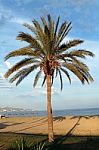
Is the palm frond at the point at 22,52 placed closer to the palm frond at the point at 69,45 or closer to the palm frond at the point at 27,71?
the palm frond at the point at 27,71

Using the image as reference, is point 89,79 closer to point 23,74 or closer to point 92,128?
point 23,74

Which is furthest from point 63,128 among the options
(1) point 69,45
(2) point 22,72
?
(1) point 69,45

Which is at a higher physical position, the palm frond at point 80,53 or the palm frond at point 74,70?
the palm frond at point 80,53

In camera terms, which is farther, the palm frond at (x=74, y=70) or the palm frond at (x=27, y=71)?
the palm frond at (x=27, y=71)

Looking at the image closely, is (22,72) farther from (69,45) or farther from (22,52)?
(69,45)

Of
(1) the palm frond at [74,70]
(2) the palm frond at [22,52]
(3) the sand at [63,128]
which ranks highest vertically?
(2) the palm frond at [22,52]

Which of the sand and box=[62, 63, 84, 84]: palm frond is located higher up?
box=[62, 63, 84, 84]: palm frond

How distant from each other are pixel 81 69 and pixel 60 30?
9.89 feet

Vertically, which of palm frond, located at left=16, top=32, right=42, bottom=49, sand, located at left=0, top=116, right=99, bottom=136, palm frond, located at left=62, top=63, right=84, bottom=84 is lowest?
sand, located at left=0, top=116, right=99, bottom=136

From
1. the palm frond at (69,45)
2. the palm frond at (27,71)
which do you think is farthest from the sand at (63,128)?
the palm frond at (69,45)

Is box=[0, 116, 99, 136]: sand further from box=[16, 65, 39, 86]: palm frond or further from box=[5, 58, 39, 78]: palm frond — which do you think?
box=[5, 58, 39, 78]: palm frond

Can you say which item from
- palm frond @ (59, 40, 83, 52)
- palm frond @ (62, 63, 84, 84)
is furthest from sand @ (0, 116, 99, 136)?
palm frond @ (59, 40, 83, 52)

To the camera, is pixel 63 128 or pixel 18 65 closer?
pixel 18 65

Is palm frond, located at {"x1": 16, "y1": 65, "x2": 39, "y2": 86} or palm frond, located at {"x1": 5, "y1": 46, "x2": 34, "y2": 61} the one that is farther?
palm frond, located at {"x1": 16, "y1": 65, "x2": 39, "y2": 86}
